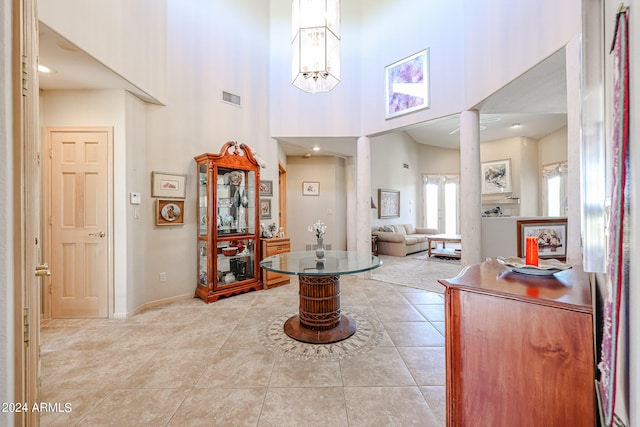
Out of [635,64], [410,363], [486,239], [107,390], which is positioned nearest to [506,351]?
[635,64]

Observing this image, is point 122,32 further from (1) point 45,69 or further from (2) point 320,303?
(2) point 320,303

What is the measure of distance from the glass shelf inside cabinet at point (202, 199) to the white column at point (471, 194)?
11.1 ft

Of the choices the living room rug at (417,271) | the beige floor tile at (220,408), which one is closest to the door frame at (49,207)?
the beige floor tile at (220,408)

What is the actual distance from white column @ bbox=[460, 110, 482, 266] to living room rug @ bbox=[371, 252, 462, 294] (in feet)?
2.32

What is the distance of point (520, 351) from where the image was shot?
3.19 feet

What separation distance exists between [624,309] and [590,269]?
0.17m

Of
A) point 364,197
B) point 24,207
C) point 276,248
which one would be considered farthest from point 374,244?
point 24,207

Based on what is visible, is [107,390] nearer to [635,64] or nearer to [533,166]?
[635,64]

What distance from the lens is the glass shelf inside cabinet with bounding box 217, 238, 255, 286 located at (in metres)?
3.62

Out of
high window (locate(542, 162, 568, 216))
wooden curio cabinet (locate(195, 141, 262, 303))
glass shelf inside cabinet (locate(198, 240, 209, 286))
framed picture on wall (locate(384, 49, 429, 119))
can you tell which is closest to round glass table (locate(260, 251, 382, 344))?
wooden curio cabinet (locate(195, 141, 262, 303))

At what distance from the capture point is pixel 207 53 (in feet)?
12.4

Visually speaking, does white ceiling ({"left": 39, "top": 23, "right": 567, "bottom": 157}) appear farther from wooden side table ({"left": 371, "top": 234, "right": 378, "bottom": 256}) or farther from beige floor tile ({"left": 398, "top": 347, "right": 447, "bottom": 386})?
wooden side table ({"left": 371, "top": 234, "right": 378, "bottom": 256})

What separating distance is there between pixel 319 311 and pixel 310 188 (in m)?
4.22

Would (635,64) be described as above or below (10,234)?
above
